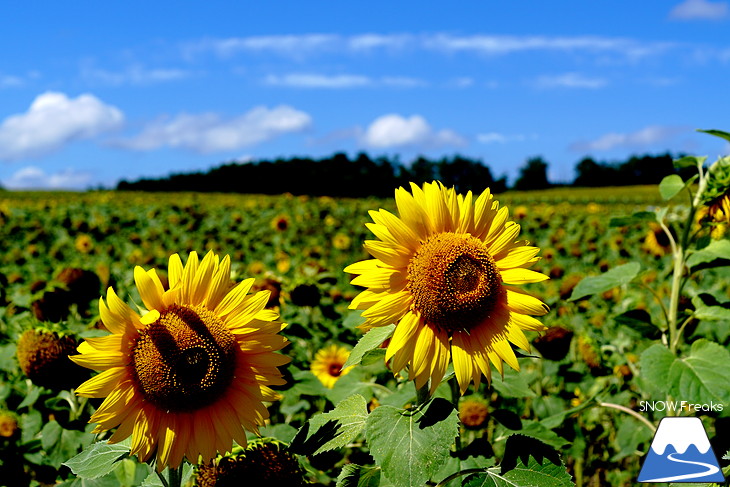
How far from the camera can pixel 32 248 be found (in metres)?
6.75

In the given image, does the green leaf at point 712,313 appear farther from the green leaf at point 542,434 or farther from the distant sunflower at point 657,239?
the distant sunflower at point 657,239

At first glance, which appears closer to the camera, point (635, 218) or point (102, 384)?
point (102, 384)

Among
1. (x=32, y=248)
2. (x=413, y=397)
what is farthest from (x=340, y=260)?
(x=413, y=397)

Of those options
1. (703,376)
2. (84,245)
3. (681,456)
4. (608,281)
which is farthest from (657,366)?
(84,245)

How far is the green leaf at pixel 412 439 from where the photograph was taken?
1.32 metres

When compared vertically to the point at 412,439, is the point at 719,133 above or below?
above

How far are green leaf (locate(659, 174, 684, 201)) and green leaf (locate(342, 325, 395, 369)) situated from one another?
1.23m

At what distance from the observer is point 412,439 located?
1369mm

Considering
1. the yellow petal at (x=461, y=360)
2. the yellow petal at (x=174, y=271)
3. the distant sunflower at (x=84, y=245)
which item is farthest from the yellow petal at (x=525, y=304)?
the distant sunflower at (x=84, y=245)

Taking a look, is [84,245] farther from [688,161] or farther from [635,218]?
[688,161]

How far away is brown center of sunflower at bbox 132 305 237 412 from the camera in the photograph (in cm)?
141

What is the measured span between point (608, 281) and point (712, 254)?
1.13ft

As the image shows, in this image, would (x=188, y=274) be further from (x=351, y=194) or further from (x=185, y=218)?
(x=351, y=194)

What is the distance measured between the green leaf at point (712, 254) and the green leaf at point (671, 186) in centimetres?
21
